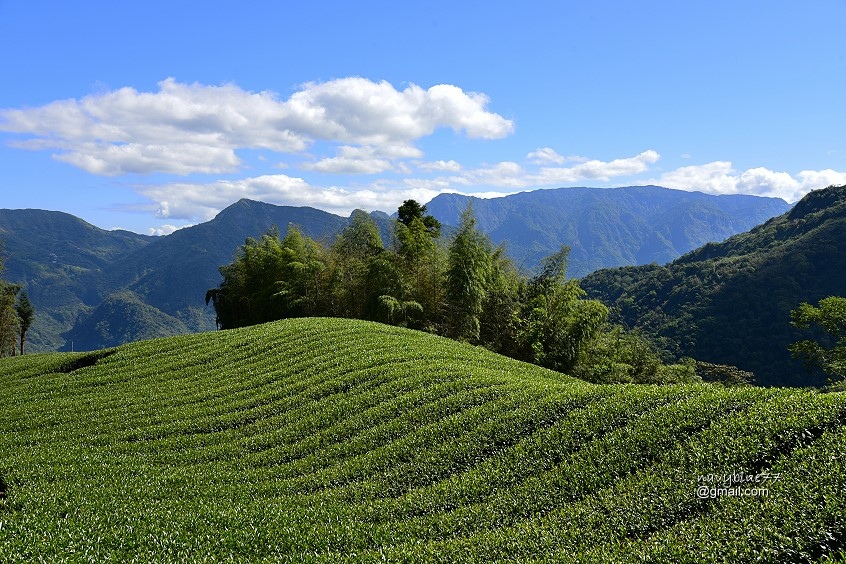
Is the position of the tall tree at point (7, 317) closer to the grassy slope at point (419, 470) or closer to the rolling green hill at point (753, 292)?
the grassy slope at point (419, 470)

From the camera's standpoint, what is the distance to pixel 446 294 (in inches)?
1545

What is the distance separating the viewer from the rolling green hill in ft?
283

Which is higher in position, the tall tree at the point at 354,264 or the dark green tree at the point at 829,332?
the tall tree at the point at 354,264

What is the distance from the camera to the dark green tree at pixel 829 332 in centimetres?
3509

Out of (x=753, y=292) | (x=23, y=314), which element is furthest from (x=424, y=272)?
(x=753, y=292)

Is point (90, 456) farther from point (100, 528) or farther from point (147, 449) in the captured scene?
point (100, 528)

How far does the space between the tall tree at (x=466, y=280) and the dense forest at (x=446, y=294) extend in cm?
8

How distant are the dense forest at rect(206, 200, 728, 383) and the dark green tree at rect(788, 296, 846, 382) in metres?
9.77

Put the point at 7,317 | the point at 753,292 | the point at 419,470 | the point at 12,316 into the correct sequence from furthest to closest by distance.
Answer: the point at 753,292, the point at 12,316, the point at 7,317, the point at 419,470

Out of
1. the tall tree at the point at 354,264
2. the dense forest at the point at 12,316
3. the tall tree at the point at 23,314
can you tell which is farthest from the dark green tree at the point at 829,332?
the tall tree at the point at 23,314

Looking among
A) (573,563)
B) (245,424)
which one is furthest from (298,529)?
(245,424)

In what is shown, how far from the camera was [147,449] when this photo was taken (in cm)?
1753

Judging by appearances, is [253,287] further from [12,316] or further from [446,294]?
[12,316]

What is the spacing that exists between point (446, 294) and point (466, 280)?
284 cm
